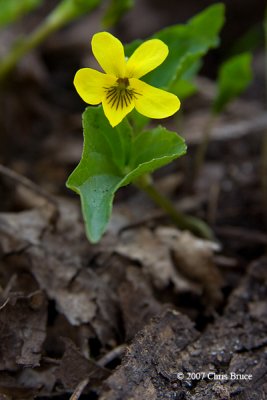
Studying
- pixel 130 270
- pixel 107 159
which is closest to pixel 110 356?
pixel 130 270

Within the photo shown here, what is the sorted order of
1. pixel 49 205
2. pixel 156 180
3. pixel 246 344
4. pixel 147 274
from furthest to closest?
pixel 156 180 < pixel 49 205 < pixel 147 274 < pixel 246 344

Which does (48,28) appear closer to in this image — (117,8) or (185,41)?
(117,8)

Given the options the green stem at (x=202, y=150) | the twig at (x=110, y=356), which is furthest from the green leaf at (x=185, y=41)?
the twig at (x=110, y=356)

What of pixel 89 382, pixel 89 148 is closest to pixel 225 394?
pixel 89 382

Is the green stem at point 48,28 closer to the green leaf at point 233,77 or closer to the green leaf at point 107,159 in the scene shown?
the green leaf at point 233,77

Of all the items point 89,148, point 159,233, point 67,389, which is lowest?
point 67,389

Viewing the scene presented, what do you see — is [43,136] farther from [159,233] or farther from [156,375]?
[156,375]
